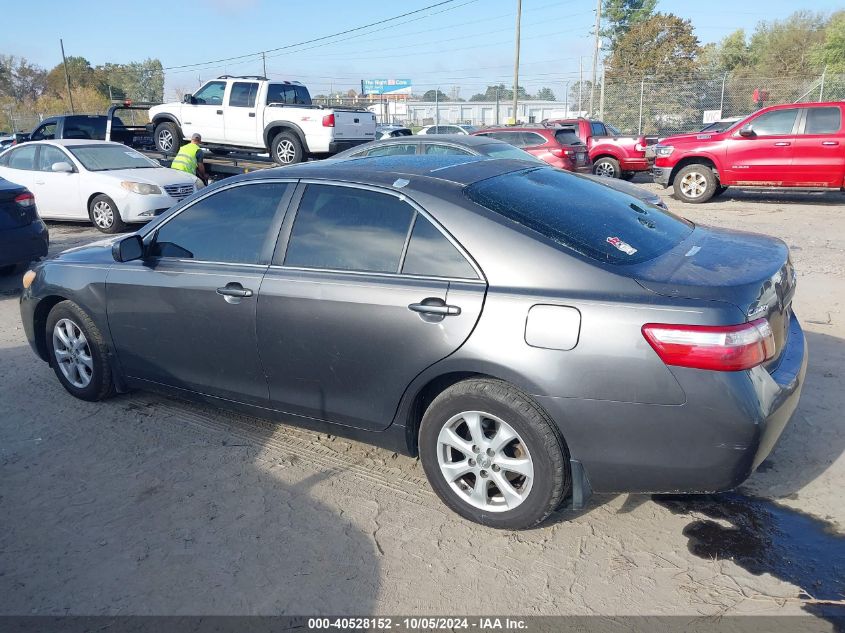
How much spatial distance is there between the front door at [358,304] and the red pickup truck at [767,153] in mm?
11581

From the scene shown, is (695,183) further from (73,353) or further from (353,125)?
(73,353)

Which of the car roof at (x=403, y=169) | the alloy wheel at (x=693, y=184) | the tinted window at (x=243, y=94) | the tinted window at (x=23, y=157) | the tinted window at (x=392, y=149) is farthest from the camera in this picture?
the tinted window at (x=243, y=94)

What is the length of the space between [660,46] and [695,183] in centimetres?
3294

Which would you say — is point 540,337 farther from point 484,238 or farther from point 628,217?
point 628,217

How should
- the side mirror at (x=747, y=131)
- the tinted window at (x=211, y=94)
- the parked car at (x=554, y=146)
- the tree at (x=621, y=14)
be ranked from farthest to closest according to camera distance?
the tree at (x=621, y=14) → the parked car at (x=554, y=146) → the tinted window at (x=211, y=94) → the side mirror at (x=747, y=131)

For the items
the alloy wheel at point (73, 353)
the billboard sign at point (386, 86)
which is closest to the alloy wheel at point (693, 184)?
the alloy wheel at point (73, 353)

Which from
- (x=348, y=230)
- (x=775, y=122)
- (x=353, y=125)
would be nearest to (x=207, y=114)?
(x=353, y=125)

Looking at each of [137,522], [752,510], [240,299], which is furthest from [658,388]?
[137,522]

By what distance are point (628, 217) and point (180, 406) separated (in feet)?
10.4

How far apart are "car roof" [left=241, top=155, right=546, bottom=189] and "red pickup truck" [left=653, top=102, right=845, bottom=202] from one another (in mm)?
10538

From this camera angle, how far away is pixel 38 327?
16.3ft

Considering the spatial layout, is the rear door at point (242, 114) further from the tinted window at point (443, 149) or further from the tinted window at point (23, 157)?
the tinted window at point (443, 149)

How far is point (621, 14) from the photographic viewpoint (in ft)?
171

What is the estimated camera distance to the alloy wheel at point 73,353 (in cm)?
469
